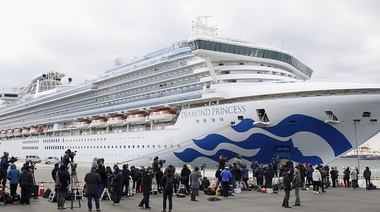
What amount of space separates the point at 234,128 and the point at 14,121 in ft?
149

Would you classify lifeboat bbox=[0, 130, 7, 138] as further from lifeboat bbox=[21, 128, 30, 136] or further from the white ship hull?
the white ship hull

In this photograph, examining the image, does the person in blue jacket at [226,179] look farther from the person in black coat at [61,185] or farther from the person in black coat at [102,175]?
the person in black coat at [61,185]

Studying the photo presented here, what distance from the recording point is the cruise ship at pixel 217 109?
61.4 feet

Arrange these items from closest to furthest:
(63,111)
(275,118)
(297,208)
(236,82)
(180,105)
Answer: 1. (297,208)
2. (275,118)
3. (236,82)
4. (180,105)
5. (63,111)

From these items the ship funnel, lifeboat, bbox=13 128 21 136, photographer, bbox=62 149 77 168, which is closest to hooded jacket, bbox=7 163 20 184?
photographer, bbox=62 149 77 168

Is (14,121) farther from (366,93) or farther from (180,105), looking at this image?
(366,93)

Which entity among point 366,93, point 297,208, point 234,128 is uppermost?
point 366,93

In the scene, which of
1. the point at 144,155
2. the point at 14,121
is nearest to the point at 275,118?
the point at 144,155

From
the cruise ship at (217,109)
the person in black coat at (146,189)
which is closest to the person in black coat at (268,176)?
the cruise ship at (217,109)

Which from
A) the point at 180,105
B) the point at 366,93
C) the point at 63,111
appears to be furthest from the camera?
the point at 63,111

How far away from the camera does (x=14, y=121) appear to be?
55.3m

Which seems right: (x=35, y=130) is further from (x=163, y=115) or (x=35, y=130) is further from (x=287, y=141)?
(x=287, y=141)

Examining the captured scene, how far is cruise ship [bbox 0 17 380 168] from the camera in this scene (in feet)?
61.4

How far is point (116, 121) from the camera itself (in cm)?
3094
